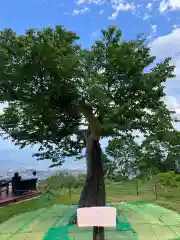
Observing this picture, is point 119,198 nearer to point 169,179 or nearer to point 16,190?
point 169,179

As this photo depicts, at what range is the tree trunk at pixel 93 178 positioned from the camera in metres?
8.23

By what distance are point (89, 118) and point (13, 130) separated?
2.91 meters

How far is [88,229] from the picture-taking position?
714cm

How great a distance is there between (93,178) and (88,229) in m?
1.58

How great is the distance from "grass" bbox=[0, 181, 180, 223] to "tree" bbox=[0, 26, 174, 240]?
106 inches

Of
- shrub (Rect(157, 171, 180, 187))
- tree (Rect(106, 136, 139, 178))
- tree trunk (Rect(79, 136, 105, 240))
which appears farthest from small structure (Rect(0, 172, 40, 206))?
shrub (Rect(157, 171, 180, 187))

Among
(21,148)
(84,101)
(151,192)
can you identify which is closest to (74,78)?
(84,101)

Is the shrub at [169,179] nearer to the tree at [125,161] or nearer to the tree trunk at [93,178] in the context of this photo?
the tree at [125,161]

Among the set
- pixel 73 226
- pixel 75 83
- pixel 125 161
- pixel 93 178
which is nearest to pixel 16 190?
pixel 93 178

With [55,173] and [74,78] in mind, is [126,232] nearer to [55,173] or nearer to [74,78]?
[74,78]

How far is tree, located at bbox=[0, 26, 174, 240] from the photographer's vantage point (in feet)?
21.4

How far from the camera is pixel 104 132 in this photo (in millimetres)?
7254

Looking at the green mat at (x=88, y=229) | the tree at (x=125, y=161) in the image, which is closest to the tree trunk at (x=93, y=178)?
the green mat at (x=88, y=229)

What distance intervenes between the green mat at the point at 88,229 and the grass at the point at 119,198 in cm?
92
